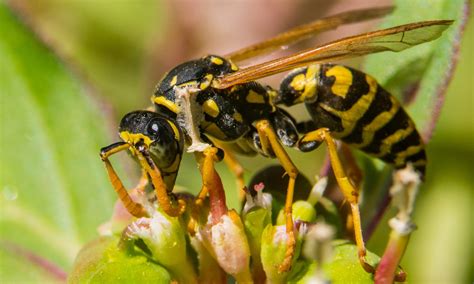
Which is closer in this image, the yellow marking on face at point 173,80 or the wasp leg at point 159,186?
the wasp leg at point 159,186

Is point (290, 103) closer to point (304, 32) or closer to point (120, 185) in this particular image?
point (304, 32)

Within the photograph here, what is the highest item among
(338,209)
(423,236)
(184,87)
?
(184,87)

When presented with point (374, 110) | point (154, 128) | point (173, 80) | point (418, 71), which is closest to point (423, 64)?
point (418, 71)

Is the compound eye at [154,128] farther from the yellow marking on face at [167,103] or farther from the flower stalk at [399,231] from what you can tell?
the flower stalk at [399,231]

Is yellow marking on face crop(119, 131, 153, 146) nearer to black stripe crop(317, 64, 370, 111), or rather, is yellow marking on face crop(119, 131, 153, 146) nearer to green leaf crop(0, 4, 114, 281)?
black stripe crop(317, 64, 370, 111)

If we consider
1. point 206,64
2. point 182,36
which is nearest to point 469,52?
point 182,36

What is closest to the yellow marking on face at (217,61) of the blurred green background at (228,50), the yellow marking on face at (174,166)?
the yellow marking on face at (174,166)

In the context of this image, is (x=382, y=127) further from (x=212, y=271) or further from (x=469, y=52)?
(x=469, y=52)
